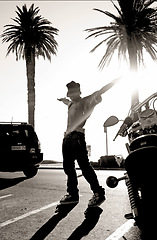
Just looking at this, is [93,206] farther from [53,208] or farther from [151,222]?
[151,222]

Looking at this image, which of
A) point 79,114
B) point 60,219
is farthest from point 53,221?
point 79,114

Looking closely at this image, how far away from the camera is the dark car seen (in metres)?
9.02

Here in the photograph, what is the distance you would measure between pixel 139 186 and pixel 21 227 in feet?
7.01

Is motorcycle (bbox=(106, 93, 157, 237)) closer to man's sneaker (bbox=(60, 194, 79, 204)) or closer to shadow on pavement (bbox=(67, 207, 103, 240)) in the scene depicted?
shadow on pavement (bbox=(67, 207, 103, 240))

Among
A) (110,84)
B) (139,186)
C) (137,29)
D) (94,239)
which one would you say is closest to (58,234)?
(94,239)

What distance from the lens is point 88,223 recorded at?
→ 394 cm

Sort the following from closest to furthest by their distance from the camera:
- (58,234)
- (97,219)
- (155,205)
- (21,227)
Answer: (155,205), (58,234), (21,227), (97,219)

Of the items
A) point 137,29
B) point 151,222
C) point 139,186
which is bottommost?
point 151,222

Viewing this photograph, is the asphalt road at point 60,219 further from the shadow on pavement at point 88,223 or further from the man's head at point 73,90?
the man's head at point 73,90

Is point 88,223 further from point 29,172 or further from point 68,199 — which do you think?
point 29,172

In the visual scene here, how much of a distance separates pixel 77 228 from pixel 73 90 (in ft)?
6.94

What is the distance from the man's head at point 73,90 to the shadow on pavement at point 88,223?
171cm

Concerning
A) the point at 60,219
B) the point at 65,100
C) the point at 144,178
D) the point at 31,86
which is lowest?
the point at 60,219

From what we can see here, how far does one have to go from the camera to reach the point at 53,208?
4.95 m
